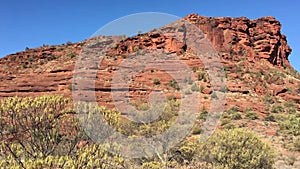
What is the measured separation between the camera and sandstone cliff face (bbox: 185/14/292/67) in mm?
48438

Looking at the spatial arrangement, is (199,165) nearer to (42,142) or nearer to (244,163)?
(244,163)

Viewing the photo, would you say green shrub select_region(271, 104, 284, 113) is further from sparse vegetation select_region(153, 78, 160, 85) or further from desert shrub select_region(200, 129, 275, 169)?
desert shrub select_region(200, 129, 275, 169)

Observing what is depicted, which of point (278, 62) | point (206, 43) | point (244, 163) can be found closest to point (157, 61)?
point (206, 43)

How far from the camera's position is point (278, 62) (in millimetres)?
51906

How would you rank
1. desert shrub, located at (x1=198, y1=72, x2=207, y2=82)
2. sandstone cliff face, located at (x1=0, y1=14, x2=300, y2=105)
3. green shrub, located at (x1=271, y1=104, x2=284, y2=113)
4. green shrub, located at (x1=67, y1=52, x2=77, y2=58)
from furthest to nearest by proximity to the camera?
green shrub, located at (x1=67, y1=52, x2=77, y2=58) < desert shrub, located at (x1=198, y1=72, x2=207, y2=82) < sandstone cliff face, located at (x1=0, y1=14, x2=300, y2=105) < green shrub, located at (x1=271, y1=104, x2=284, y2=113)

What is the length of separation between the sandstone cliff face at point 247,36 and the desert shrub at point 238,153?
34465mm

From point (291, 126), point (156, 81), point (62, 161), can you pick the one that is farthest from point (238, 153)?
point (156, 81)

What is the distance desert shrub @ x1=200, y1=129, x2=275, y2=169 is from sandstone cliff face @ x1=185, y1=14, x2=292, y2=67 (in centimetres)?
3446

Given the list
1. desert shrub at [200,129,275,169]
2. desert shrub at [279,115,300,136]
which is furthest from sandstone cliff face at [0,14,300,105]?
desert shrub at [200,129,275,169]

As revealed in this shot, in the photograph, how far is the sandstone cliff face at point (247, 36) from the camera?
48.4 metres

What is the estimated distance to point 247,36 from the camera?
167ft

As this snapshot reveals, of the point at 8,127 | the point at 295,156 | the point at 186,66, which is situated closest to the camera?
the point at 8,127

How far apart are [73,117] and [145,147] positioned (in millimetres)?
5511

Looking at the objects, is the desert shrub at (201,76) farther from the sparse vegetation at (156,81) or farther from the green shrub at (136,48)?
the green shrub at (136,48)
